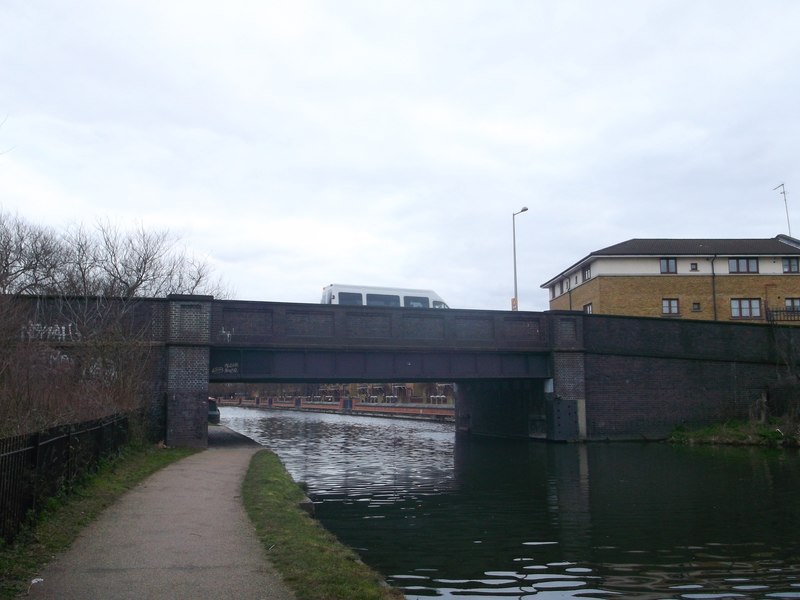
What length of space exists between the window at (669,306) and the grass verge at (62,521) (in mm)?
41704

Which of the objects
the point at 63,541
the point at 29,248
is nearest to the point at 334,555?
the point at 63,541

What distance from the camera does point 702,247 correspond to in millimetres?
54594

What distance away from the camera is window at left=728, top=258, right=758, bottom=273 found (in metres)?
52.9

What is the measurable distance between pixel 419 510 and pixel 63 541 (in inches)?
310

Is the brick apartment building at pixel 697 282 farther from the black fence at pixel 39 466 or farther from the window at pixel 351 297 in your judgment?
the black fence at pixel 39 466

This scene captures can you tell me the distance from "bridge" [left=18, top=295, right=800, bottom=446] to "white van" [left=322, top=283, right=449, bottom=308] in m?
4.37

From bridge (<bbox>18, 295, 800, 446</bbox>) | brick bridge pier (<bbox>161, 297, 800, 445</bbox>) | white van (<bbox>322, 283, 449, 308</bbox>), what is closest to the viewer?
bridge (<bbox>18, 295, 800, 446</bbox>)

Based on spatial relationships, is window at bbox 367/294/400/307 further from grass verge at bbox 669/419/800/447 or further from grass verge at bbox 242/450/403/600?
grass verge at bbox 242/450/403/600

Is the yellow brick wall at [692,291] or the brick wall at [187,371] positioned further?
Answer: the yellow brick wall at [692,291]

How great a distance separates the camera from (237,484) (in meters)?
16.1

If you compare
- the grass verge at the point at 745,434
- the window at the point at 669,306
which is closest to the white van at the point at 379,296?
the grass verge at the point at 745,434

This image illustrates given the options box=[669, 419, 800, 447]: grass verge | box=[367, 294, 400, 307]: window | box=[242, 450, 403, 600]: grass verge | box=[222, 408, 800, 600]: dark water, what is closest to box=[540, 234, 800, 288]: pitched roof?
box=[669, 419, 800, 447]: grass verge

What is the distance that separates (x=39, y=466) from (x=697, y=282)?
4988 centimetres

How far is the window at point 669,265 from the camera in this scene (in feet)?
173
